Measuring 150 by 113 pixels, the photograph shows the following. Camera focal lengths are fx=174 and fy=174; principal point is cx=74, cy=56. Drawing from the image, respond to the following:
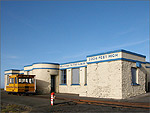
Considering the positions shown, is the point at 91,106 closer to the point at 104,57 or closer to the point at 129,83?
the point at 129,83

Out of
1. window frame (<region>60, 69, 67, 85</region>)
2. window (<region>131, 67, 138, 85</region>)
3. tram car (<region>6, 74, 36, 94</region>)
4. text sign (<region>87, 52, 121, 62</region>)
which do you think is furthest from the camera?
window frame (<region>60, 69, 67, 85</region>)

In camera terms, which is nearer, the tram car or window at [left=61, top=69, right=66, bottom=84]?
the tram car

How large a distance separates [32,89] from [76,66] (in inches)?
292

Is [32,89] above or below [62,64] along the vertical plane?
below

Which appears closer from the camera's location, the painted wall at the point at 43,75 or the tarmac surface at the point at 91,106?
the tarmac surface at the point at 91,106

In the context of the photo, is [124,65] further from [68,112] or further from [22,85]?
[22,85]

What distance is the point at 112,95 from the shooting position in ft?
59.8

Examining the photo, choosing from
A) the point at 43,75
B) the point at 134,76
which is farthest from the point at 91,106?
the point at 43,75

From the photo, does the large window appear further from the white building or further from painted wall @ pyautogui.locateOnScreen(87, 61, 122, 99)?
painted wall @ pyautogui.locateOnScreen(87, 61, 122, 99)

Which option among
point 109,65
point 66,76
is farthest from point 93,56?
point 66,76

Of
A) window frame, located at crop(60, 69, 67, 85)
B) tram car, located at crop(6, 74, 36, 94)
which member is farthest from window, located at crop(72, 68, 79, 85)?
tram car, located at crop(6, 74, 36, 94)

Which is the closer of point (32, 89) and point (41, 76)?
point (32, 89)

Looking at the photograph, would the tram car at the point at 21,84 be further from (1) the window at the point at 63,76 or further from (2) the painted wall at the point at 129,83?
(2) the painted wall at the point at 129,83

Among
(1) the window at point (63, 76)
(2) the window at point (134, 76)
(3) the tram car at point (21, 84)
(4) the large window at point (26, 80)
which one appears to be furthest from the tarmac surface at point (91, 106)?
(1) the window at point (63, 76)
